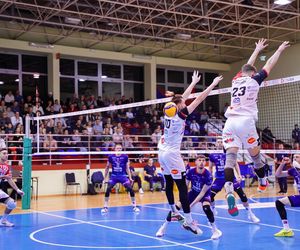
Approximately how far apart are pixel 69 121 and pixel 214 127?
26.2 feet

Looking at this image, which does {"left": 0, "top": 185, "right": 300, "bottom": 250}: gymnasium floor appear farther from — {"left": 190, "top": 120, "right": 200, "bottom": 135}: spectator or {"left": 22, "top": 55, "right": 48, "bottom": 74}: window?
{"left": 22, "top": 55, "right": 48, "bottom": 74}: window

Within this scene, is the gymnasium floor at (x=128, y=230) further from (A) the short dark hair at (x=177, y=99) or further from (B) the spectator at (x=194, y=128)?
(B) the spectator at (x=194, y=128)

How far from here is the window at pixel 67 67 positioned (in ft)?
90.7

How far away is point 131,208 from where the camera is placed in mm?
13844

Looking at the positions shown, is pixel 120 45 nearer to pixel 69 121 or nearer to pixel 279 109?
pixel 69 121

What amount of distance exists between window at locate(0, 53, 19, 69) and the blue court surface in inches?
592

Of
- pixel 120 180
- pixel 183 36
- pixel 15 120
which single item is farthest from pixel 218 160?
pixel 183 36

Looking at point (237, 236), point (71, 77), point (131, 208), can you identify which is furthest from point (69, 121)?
point (237, 236)

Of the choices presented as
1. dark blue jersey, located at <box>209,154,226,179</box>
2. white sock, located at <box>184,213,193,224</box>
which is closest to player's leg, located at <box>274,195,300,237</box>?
white sock, located at <box>184,213,193,224</box>

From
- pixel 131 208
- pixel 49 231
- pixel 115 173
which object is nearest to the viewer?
pixel 49 231

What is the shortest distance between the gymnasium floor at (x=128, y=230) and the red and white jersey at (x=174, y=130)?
64.9 inches

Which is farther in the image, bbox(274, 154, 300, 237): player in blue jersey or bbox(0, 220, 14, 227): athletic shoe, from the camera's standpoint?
bbox(0, 220, 14, 227): athletic shoe

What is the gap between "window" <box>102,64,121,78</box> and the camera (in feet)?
96.5

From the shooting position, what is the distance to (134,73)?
3031 cm
